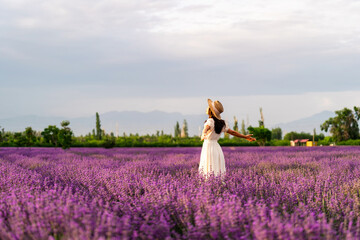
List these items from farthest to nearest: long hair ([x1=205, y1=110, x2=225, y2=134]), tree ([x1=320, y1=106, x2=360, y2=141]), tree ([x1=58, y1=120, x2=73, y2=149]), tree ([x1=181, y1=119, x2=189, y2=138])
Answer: tree ([x1=181, y1=119, x2=189, y2=138]) → tree ([x1=320, y1=106, x2=360, y2=141]) → tree ([x1=58, y1=120, x2=73, y2=149]) → long hair ([x1=205, y1=110, x2=225, y2=134])

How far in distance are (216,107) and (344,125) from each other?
→ 33.5m

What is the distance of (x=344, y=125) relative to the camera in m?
34.7

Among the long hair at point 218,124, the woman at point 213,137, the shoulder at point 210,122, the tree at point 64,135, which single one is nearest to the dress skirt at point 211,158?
the woman at point 213,137

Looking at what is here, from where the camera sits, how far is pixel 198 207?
2.45m

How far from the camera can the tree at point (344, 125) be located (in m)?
34.3

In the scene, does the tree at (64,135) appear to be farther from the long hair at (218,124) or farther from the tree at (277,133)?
the tree at (277,133)

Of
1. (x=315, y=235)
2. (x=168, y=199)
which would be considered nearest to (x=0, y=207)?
(x=168, y=199)

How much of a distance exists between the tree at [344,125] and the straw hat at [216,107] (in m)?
32.6

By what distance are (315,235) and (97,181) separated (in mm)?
3040

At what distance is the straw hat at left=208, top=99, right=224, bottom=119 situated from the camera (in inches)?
209

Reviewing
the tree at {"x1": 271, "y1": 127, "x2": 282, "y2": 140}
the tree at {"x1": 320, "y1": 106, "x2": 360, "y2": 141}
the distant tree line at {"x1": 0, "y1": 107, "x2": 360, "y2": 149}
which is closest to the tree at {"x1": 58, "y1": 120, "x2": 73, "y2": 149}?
the distant tree line at {"x1": 0, "y1": 107, "x2": 360, "y2": 149}

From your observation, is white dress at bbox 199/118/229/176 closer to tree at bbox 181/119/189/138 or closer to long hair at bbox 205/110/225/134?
long hair at bbox 205/110/225/134

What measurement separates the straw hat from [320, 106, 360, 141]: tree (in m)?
32.6

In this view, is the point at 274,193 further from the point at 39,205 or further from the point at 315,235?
the point at 39,205
